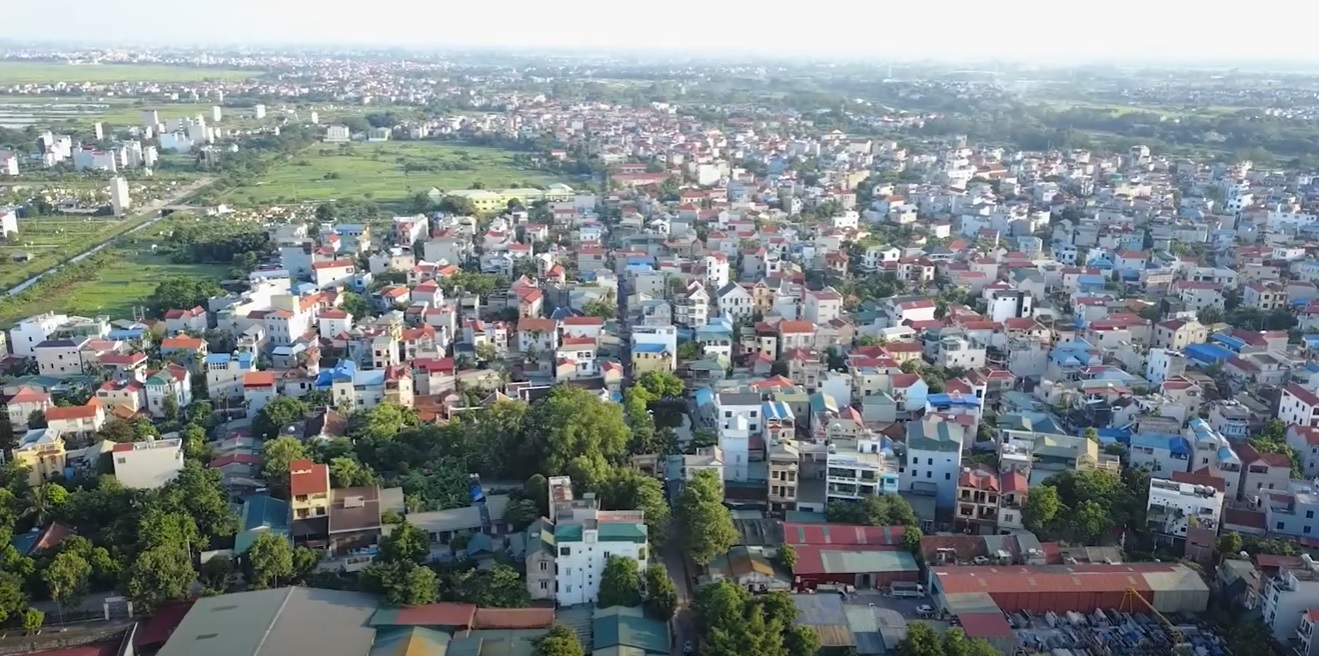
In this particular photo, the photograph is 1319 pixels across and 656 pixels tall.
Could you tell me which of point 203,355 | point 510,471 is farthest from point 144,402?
point 510,471

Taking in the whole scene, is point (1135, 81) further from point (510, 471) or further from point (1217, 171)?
point (510, 471)

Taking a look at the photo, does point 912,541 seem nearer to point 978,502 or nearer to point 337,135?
point 978,502

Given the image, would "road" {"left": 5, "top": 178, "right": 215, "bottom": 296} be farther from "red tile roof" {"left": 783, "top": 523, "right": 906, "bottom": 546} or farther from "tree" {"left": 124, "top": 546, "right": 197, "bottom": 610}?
"red tile roof" {"left": 783, "top": 523, "right": 906, "bottom": 546}

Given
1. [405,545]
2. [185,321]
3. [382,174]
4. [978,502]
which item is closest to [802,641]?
[978,502]

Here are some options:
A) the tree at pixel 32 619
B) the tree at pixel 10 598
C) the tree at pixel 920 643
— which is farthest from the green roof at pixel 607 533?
the tree at pixel 10 598

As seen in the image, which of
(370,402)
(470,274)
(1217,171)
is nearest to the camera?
(370,402)

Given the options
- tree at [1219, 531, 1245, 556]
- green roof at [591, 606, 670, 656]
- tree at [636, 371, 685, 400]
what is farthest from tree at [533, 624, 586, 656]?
tree at [1219, 531, 1245, 556]
